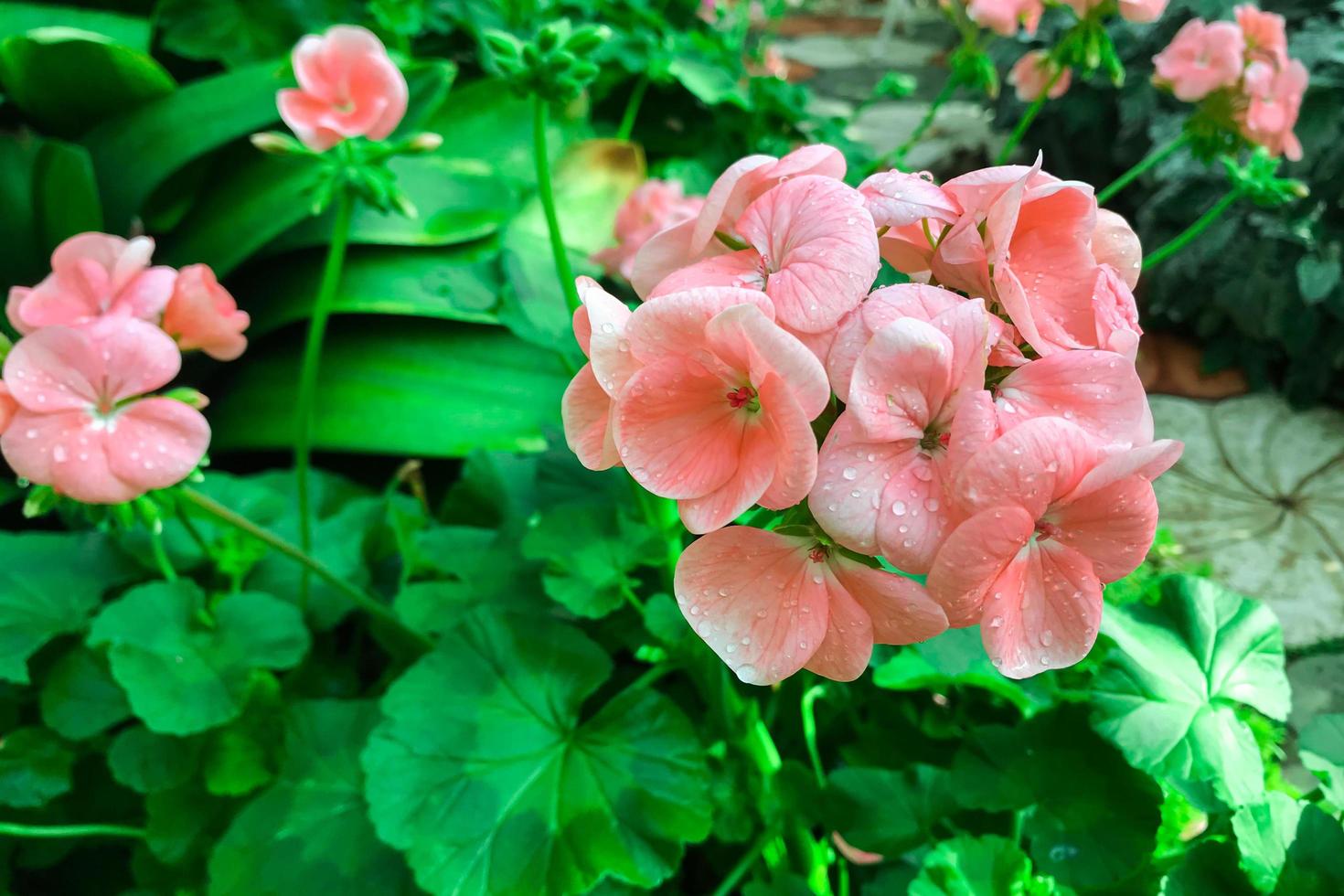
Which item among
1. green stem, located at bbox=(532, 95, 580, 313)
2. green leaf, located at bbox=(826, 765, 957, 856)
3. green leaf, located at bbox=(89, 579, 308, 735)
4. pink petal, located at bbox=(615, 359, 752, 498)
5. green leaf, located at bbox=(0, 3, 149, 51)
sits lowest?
green leaf, located at bbox=(89, 579, 308, 735)

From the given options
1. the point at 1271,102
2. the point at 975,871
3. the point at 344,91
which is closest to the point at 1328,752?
the point at 975,871

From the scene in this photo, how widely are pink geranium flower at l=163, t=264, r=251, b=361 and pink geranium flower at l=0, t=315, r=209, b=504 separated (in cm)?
6

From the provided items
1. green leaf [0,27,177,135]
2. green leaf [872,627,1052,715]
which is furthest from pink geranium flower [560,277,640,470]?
green leaf [0,27,177,135]

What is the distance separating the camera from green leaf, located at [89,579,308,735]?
30.4 inches

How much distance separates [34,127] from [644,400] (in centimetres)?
148

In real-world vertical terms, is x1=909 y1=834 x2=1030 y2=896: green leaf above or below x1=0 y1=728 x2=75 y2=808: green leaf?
above

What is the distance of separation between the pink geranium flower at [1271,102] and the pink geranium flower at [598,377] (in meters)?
0.90

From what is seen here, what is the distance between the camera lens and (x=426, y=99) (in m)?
1.28

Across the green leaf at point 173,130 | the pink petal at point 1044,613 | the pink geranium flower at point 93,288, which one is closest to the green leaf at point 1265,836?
the pink petal at point 1044,613

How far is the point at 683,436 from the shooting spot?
425 mm

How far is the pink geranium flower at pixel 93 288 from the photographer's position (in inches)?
25.7

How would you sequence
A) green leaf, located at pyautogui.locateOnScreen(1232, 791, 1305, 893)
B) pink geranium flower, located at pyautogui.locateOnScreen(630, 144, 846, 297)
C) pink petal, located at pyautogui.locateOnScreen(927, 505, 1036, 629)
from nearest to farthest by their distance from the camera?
pink petal, located at pyautogui.locateOnScreen(927, 505, 1036, 629) → pink geranium flower, located at pyautogui.locateOnScreen(630, 144, 846, 297) → green leaf, located at pyautogui.locateOnScreen(1232, 791, 1305, 893)

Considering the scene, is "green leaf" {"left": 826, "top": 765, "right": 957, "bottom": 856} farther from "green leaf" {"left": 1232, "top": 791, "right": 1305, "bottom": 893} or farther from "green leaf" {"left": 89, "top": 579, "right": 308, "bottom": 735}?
"green leaf" {"left": 89, "top": 579, "right": 308, "bottom": 735}

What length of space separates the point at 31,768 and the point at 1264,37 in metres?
1.50
